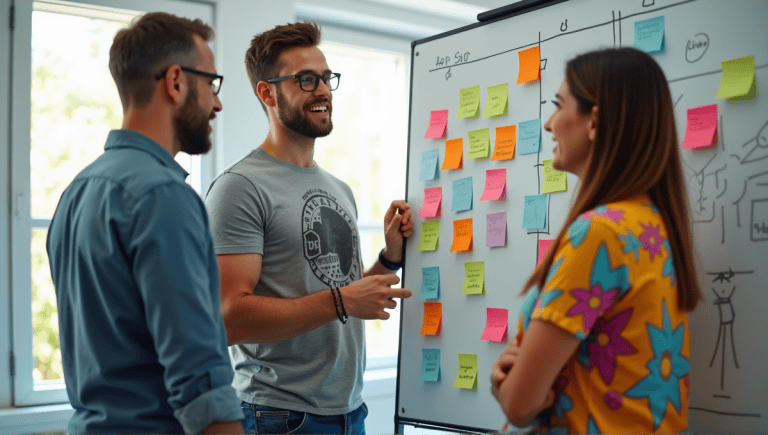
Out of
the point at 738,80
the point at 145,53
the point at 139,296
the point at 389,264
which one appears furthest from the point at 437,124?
the point at 139,296

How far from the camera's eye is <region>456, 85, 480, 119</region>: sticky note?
1.80 metres

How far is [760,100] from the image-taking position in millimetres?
1217

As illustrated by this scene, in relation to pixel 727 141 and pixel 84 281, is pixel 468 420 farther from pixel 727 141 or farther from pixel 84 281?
pixel 84 281

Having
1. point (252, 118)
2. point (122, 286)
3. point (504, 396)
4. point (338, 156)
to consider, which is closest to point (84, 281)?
point (122, 286)

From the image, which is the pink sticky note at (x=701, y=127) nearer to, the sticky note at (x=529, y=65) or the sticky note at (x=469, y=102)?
the sticky note at (x=529, y=65)

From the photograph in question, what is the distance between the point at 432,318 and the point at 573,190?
1.96 feet

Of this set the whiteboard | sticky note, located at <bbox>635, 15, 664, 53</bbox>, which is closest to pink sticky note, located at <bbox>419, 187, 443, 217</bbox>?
the whiteboard

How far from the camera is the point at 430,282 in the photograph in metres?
1.87

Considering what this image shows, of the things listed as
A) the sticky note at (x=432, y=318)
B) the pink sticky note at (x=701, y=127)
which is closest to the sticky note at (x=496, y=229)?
the sticky note at (x=432, y=318)

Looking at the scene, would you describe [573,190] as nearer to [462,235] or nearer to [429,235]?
[462,235]

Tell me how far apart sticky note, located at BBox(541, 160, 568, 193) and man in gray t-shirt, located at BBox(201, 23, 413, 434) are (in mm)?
506

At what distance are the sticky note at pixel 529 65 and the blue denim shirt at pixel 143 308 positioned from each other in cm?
98

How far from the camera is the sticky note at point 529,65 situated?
1.64 m

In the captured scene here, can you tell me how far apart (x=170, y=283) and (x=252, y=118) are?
80.8 inches
